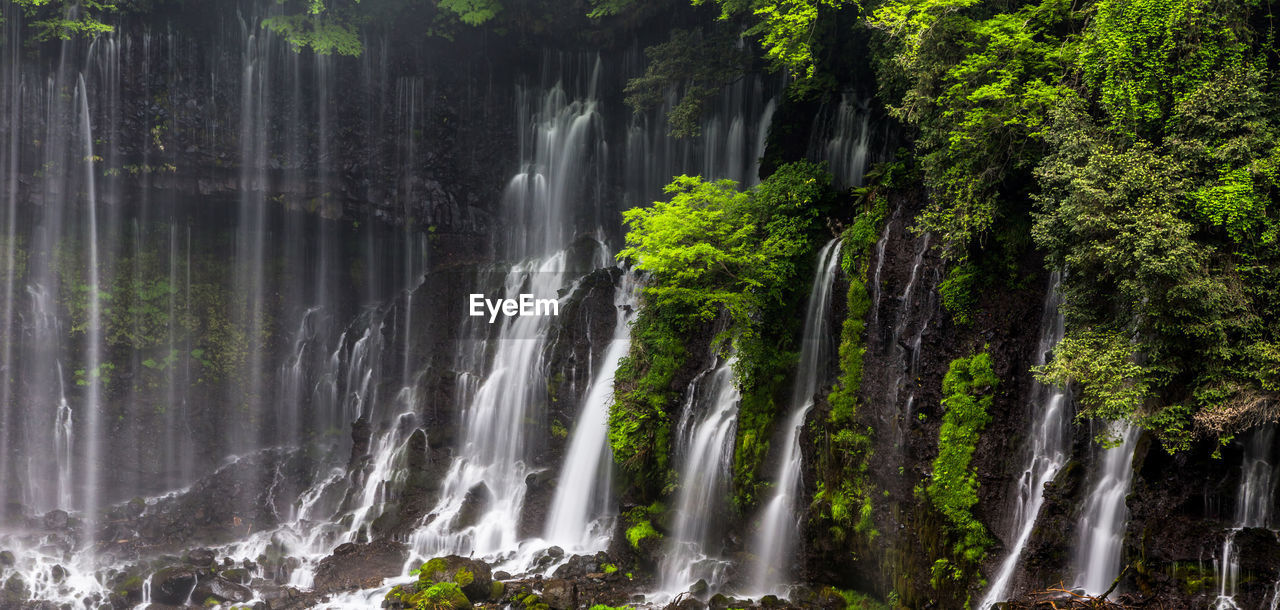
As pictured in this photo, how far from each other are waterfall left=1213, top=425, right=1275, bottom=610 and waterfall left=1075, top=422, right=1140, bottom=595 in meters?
1.21

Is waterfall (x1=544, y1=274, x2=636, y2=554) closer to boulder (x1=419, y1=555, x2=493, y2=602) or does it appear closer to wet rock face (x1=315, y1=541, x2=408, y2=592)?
boulder (x1=419, y1=555, x2=493, y2=602)

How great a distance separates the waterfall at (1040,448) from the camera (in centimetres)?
1240

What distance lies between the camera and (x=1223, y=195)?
10.0 m

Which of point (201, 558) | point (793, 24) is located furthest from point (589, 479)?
point (793, 24)

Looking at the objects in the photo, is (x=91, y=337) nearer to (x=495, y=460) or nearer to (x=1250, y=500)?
(x=495, y=460)

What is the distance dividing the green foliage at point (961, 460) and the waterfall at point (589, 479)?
26.1 ft

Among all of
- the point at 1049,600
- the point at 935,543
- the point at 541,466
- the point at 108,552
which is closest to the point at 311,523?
the point at 108,552

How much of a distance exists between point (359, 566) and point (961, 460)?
1369 centimetres

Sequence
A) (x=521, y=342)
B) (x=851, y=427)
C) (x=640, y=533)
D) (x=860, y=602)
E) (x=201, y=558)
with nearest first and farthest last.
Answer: (x=860, y=602)
(x=851, y=427)
(x=640, y=533)
(x=201, y=558)
(x=521, y=342)

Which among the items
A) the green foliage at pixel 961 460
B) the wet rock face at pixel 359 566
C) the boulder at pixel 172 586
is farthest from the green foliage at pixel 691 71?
the boulder at pixel 172 586

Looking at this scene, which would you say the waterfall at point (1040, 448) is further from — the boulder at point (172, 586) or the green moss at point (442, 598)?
the boulder at point (172, 586)

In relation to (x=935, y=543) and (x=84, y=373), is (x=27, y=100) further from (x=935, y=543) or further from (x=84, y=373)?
(x=935, y=543)

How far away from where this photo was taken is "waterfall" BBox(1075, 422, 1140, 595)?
11445 millimetres

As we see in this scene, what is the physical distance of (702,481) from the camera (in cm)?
1744
